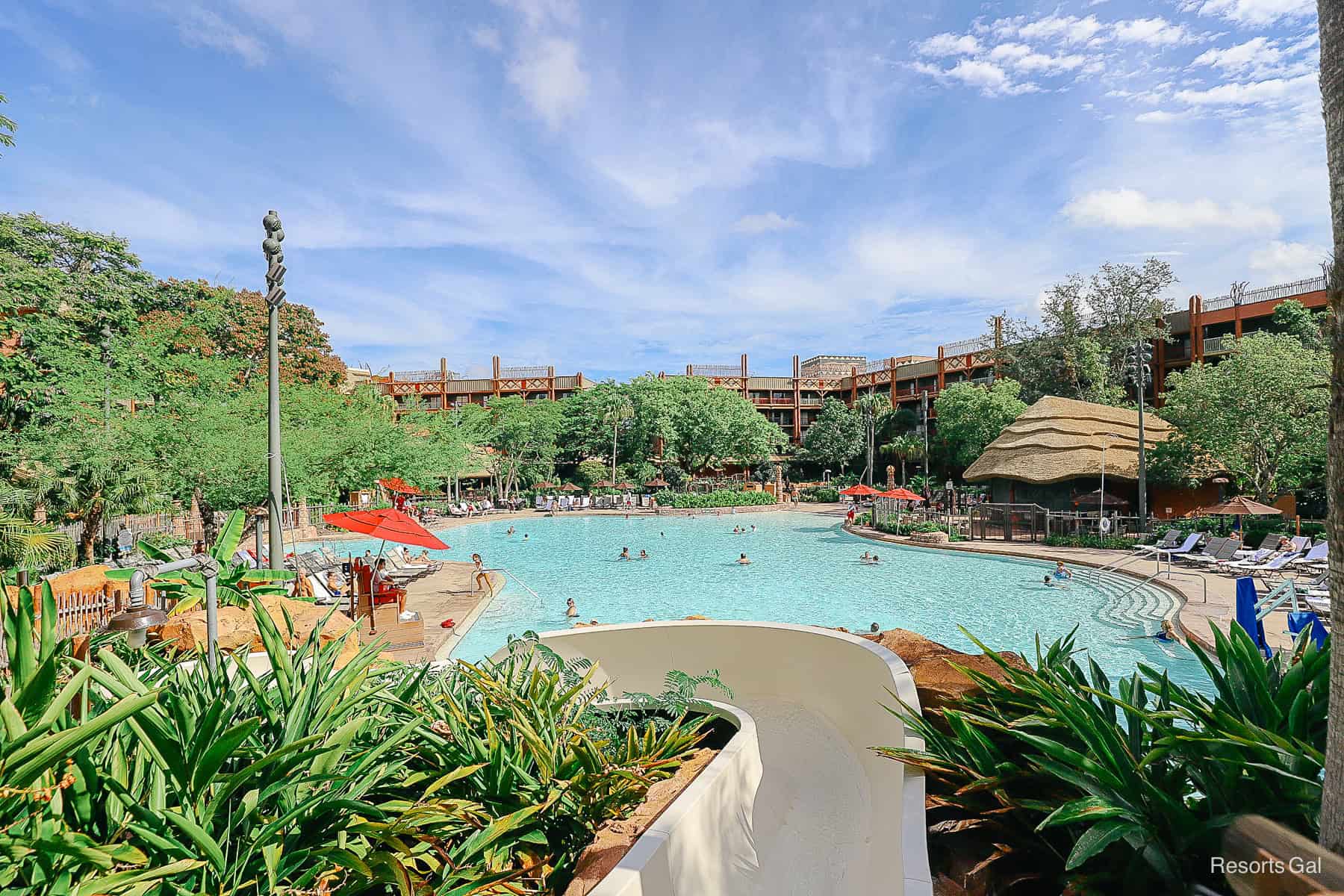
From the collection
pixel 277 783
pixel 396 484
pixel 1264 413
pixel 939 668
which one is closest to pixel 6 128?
pixel 396 484

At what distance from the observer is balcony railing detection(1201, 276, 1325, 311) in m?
28.9

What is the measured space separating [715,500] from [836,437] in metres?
14.8

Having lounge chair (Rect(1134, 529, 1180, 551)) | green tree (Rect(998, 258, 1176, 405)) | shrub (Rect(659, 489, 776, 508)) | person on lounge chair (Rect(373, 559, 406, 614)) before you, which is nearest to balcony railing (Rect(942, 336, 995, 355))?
green tree (Rect(998, 258, 1176, 405))

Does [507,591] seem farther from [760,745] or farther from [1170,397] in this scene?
[1170,397]

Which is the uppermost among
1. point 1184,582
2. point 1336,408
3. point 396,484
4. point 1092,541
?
point 1336,408

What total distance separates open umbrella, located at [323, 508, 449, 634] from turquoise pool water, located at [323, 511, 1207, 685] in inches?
64.0

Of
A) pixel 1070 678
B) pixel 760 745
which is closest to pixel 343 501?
pixel 760 745

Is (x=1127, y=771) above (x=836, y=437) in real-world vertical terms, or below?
below

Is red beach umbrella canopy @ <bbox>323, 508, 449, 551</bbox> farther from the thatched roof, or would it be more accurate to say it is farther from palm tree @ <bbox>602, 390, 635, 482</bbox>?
palm tree @ <bbox>602, 390, 635, 482</bbox>

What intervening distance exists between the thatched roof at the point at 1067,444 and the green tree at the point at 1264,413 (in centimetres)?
292

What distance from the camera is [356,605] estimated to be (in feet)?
31.5

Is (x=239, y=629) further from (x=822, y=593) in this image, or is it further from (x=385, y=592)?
(x=822, y=593)

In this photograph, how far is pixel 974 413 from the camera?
3381 cm

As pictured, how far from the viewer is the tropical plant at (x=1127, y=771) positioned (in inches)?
70.9
